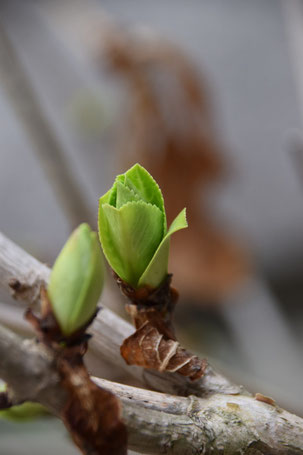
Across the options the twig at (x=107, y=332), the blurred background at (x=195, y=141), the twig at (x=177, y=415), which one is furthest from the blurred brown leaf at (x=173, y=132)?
the twig at (x=177, y=415)

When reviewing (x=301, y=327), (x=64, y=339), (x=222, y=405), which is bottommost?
(x=301, y=327)

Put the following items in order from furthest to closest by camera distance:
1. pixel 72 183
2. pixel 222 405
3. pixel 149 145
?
1. pixel 149 145
2. pixel 72 183
3. pixel 222 405

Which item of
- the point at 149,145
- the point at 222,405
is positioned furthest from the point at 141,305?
the point at 149,145

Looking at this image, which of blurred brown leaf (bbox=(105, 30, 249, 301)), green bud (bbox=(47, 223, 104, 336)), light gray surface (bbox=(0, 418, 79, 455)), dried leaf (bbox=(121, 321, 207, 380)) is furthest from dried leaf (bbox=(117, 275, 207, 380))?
blurred brown leaf (bbox=(105, 30, 249, 301))

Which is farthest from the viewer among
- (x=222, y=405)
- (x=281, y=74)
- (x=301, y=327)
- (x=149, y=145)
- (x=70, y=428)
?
(x=281, y=74)

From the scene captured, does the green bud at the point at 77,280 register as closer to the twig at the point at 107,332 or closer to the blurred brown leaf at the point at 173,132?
the twig at the point at 107,332

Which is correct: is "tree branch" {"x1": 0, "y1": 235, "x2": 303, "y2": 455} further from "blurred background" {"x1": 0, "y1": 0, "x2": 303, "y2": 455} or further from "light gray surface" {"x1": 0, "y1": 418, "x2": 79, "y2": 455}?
"blurred background" {"x1": 0, "y1": 0, "x2": 303, "y2": 455}

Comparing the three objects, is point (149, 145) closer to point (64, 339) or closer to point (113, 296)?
point (113, 296)
